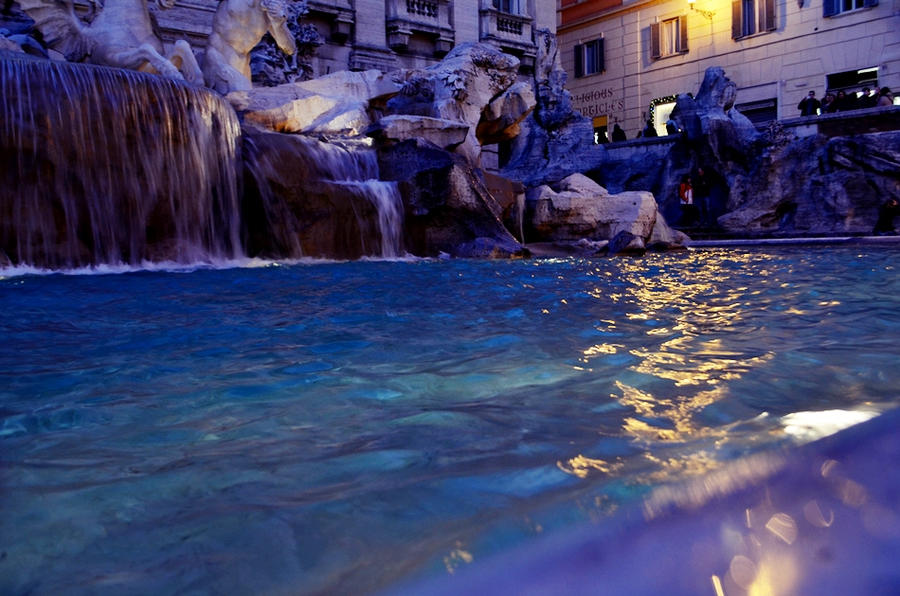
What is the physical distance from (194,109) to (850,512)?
27.4 ft

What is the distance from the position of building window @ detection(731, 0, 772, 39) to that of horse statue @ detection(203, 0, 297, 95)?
17.6 meters

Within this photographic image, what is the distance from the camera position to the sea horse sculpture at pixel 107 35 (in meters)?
9.52

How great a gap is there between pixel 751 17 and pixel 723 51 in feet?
4.19

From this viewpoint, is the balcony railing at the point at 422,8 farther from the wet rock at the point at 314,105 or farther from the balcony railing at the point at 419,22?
the wet rock at the point at 314,105

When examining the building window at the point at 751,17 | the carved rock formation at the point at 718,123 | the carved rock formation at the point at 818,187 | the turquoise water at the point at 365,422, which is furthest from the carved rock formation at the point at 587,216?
the building window at the point at 751,17

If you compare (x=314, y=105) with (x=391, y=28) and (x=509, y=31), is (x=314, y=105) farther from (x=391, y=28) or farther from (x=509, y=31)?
(x=509, y=31)

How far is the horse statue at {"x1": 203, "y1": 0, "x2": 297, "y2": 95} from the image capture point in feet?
35.6

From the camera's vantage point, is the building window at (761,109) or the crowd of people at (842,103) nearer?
the crowd of people at (842,103)

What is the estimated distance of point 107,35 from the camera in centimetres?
979

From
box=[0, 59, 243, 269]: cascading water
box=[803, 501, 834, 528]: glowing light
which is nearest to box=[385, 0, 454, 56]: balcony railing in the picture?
box=[0, 59, 243, 269]: cascading water

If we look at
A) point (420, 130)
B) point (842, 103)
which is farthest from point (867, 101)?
point (420, 130)

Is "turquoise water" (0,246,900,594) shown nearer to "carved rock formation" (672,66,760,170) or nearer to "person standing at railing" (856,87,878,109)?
"carved rock formation" (672,66,760,170)

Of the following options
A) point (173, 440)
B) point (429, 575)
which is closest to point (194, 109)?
Result: point (173, 440)

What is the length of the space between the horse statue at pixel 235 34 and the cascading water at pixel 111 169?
2.61 metres
